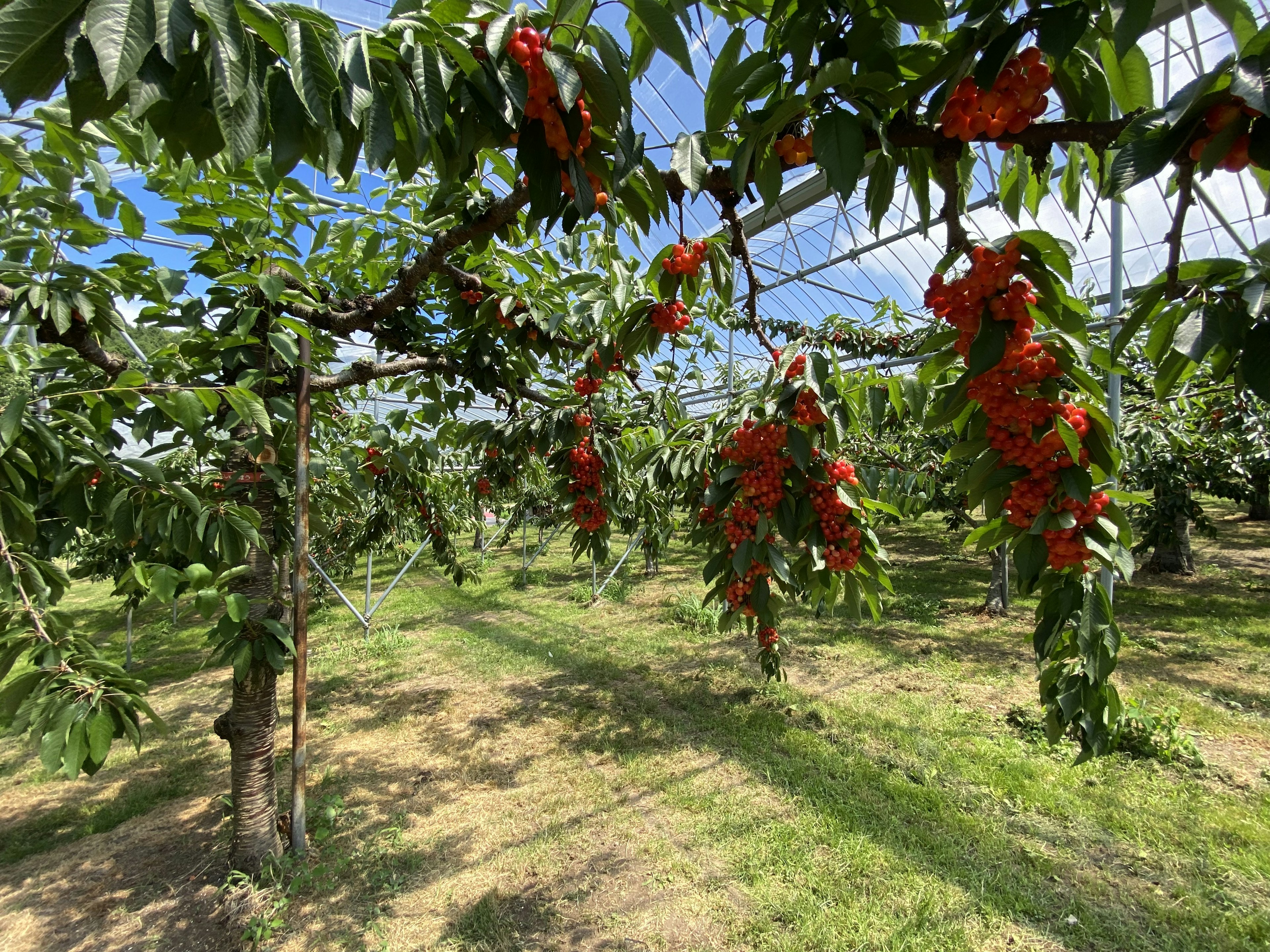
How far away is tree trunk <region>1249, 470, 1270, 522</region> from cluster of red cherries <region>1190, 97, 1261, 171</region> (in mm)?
7634

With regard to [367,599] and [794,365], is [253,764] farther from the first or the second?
[367,599]

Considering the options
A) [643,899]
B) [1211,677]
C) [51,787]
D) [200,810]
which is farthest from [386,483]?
[1211,677]

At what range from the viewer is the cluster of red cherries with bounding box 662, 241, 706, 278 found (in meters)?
1.38

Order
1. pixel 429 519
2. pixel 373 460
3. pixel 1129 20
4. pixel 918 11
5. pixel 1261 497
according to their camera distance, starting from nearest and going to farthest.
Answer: pixel 1129 20
pixel 918 11
pixel 373 460
pixel 429 519
pixel 1261 497

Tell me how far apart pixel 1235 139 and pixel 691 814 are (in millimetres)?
3155

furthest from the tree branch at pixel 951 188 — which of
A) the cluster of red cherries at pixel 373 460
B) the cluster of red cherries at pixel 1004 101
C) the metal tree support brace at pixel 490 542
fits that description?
the metal tree support brace at pixel 490 542

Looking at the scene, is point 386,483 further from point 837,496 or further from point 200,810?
point 837,496

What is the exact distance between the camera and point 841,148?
808 millimetres

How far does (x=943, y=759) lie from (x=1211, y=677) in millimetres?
2839

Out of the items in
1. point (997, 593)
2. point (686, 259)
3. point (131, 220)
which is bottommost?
point (997, 593)

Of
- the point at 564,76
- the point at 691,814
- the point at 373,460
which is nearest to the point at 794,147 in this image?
the point at 564,76

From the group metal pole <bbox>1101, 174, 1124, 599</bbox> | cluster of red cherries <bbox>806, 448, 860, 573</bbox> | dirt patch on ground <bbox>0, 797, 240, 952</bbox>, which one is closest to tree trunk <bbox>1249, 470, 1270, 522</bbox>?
metal pole <bbox>1101, 174, 1124, 599</bbox>

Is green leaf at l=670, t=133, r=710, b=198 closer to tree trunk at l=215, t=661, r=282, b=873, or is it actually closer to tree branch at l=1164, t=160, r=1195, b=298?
tree branch at l=1164, t=160, r=1195, b=298

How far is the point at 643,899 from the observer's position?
2391 millimetres
